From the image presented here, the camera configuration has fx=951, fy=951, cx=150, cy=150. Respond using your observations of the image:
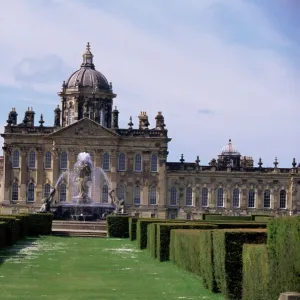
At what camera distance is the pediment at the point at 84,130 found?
3081 inches

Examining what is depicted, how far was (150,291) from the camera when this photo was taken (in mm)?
19062

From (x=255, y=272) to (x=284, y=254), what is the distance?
1.76 meters

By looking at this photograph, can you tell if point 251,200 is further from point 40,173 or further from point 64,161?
point 40,173

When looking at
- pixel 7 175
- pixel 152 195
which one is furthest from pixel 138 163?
pixel 7 175

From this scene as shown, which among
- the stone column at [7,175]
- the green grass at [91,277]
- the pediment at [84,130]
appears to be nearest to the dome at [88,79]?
the pediment at [84,130]

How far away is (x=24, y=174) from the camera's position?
78.2 meters

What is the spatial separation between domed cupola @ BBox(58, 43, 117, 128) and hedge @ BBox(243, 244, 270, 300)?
217 ft

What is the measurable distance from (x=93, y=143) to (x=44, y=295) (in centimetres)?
6021

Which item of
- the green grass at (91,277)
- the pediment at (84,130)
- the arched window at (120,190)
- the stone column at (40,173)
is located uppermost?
the pediment at (84,130)

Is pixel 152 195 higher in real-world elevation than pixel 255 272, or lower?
higher

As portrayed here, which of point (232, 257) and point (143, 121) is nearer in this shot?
point (232, 257)

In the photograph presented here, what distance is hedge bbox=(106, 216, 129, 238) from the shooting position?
47938 millimetres

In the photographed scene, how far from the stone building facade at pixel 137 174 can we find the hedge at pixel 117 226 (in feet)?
98.2

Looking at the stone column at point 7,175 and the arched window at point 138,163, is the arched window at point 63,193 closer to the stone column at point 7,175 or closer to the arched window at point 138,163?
the stone column at point 7,175
